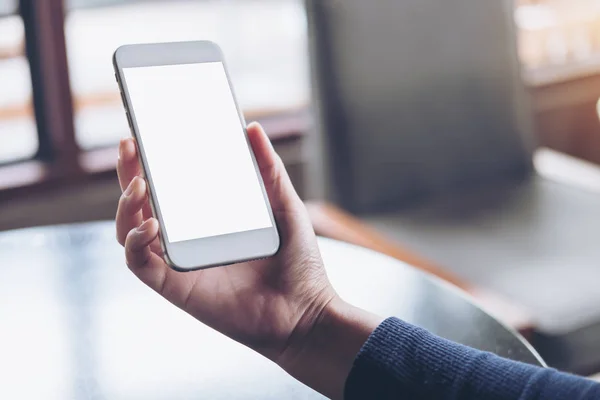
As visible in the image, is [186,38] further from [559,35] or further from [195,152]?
[195,152]

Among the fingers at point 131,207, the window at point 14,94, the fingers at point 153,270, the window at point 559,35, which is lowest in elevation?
the window at point 559,35

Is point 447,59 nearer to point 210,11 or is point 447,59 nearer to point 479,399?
point 210,11

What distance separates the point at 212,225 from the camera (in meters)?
0.73

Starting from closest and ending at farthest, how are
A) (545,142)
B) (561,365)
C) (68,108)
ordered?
(561,365)
(68,108)
(545,142)

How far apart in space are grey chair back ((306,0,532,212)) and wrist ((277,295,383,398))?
827 mm

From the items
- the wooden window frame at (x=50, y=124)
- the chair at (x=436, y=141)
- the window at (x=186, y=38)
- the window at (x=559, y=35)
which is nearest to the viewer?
the chair at (x=436, y=141)

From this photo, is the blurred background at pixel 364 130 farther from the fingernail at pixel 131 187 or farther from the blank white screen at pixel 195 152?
the fingernail at pixel 131 187

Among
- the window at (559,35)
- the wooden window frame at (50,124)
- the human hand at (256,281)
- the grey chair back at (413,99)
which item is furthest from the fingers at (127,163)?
the window at (559,35)

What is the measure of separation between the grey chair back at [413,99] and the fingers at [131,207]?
2.79 ft

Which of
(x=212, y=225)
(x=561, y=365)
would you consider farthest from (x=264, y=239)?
(x=561, y=365)

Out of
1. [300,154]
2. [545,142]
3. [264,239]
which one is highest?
[264,239]

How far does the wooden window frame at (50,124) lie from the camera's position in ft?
5.64

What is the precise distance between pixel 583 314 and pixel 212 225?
676mm

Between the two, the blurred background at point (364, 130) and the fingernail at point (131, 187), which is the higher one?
the fingernail at point (131, 187)
